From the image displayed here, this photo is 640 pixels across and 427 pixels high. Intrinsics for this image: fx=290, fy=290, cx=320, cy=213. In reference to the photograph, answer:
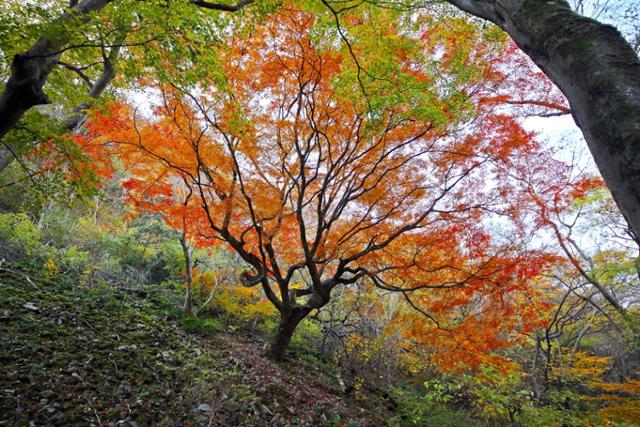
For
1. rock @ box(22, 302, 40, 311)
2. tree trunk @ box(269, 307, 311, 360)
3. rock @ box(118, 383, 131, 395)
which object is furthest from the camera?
tree trunk @ box(269, 307, 311, 360)

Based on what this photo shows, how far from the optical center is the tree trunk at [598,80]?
2.70ft

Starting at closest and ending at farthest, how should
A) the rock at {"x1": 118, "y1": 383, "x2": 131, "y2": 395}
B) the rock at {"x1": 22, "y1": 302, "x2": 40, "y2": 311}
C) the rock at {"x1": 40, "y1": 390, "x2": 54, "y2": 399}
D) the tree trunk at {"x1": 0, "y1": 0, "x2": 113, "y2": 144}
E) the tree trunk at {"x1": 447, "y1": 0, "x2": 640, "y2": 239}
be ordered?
the tree trunk at {"x1": 447, "y1": 0, "x2": 640, "y2": 239}, the tree trunk at {"x1": 0, "y1": 0, "x2": 113, "y2": 144}, the rock at {"x1": 40, "y1": 390, "x2": 54, "y2": 399}, the rock at {"x1": 118, "y1": 383, "x2": 131, "y2": 395}, the rock at {"x1": 22, "y1": 302, "x2": 40, "y2": 311}

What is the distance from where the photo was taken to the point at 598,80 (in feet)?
3.11

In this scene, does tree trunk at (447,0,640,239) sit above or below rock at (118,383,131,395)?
above

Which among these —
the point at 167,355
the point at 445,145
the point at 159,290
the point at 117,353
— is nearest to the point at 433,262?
the point at 445,145

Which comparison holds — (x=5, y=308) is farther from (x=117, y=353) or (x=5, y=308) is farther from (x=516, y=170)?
(x=516, y=170)

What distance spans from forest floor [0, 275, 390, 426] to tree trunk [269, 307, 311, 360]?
13.2 inches

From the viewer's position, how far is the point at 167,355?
5.27 metres

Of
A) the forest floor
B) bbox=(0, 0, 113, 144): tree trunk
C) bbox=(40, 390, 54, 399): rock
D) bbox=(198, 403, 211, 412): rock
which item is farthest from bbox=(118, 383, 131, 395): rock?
bbox=(0, 0, 113, 144): tree trunk

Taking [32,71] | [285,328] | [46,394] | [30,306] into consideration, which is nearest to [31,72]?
[32,71]

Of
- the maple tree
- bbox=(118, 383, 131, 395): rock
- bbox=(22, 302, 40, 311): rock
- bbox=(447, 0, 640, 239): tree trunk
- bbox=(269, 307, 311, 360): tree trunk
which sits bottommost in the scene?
bbox=(118, 383, 131, 395): rock

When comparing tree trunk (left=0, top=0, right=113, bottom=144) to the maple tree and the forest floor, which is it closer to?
the maple tree

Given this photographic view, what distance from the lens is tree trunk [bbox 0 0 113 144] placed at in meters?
2.63

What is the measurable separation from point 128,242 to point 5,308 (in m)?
5.74
